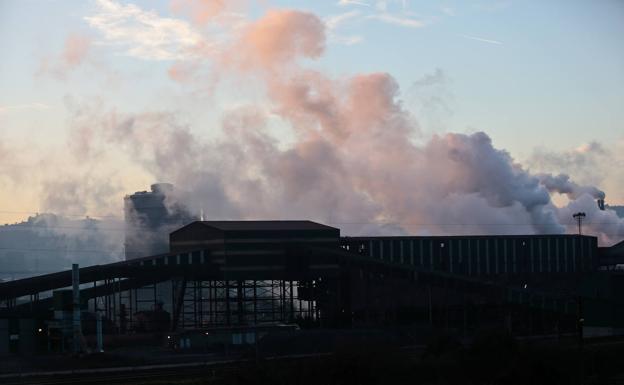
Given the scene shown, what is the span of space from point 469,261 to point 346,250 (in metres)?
15.7

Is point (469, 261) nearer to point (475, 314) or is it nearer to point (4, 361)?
point (475, 314)

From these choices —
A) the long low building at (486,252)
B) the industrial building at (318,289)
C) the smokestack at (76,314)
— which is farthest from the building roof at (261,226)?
the smokestack at (76,314)

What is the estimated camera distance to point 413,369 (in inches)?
1793

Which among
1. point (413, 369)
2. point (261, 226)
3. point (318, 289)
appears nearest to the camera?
point (413, 369)

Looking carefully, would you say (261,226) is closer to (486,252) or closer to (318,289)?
(318,289)

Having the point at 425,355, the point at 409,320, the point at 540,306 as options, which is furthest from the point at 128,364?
the point at 540,306

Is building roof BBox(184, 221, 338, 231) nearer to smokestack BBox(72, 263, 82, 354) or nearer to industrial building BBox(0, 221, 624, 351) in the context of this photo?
industrial building BBox(0, 221, 624, 351)

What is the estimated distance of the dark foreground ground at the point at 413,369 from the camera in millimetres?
40594

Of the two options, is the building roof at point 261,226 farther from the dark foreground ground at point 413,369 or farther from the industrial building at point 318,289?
the dark foreground ground at point 413,369

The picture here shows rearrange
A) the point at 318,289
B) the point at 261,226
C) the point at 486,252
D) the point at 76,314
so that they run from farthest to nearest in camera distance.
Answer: the point at 486,252, the point at 318,289, the point at 261,226, the point at 76,314

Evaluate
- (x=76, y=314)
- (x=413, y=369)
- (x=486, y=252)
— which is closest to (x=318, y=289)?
(x=486, y=252)

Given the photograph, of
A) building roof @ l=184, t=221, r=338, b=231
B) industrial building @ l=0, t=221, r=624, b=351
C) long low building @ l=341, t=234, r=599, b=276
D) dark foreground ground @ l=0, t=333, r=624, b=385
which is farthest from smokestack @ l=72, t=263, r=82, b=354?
long low building @ l=341, t=234, r=599, b=276

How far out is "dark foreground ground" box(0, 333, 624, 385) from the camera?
4059 centimetres

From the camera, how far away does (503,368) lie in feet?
143
